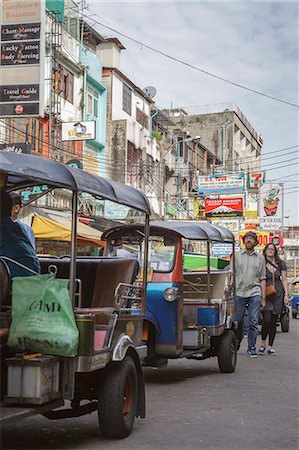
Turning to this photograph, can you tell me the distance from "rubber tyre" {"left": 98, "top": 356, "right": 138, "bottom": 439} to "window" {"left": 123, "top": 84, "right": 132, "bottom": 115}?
98.8ft

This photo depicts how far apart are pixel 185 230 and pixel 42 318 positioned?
15.8ft

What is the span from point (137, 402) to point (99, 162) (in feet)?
85.3

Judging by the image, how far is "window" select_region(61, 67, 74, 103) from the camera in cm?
2733

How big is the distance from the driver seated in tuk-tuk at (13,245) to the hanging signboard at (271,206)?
32.2 metres

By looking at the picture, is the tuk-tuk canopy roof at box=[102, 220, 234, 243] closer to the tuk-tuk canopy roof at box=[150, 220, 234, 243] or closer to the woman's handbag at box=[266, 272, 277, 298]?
the tuk-tuk canopy roof at box=[150, 220, 234, 243]

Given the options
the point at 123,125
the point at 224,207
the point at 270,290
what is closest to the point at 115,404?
the point at 270,290

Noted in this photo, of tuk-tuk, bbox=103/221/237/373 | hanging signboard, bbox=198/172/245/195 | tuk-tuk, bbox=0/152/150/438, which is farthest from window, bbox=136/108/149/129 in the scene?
tuk-tuk, bbox=0/152/150/438

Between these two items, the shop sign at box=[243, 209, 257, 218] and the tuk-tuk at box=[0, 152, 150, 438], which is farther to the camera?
the shop sign at box=[243, 209, 257, 218]

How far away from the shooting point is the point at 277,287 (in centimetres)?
1273

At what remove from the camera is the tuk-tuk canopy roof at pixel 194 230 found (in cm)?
927

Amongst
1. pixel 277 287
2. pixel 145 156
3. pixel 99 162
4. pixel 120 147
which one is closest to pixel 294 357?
pixel 277 287

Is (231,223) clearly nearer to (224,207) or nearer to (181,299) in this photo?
(224,207)

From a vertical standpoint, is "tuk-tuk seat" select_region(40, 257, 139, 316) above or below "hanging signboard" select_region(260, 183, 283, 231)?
below

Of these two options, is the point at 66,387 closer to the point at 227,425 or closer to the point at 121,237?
the point at 227,425
